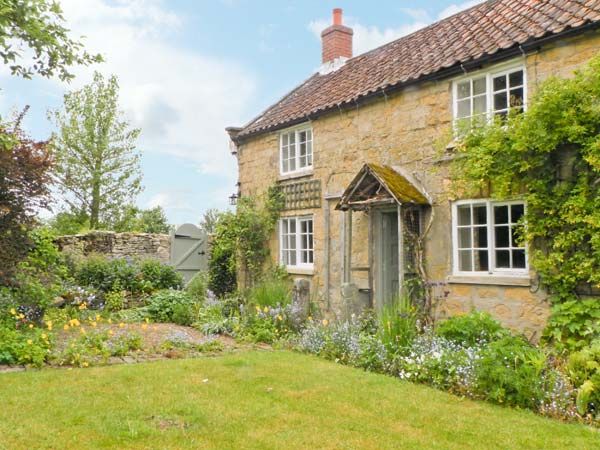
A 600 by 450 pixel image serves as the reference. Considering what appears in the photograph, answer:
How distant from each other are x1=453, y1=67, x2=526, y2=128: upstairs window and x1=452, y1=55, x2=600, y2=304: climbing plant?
0.53 meters

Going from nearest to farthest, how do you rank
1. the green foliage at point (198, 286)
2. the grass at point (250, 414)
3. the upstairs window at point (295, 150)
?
the grass at point (250, 414), the upstairs window at point (295, 150), the green foliage at point (198, 286)

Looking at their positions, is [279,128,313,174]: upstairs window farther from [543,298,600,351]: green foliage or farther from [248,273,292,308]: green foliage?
[543,298,600,351]: green foliage

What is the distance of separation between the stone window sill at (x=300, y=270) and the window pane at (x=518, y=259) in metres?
5.38

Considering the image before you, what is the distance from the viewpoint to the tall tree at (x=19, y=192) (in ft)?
30.5

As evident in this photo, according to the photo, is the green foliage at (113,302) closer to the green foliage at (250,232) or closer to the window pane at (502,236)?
the green foliage at (250,232)

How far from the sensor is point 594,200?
7.48 m

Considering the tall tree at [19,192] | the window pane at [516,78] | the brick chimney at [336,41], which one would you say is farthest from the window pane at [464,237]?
the brick chimney at [336,41]

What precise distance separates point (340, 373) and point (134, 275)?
10.4 m

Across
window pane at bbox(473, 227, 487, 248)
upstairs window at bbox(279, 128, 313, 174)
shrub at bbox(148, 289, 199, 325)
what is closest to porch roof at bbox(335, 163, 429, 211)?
window pane at bbox(473, 227, 487, 248)

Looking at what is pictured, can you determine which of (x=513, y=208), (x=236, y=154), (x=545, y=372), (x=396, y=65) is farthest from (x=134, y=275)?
(x=545, y=372)

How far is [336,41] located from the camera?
16.5 meters

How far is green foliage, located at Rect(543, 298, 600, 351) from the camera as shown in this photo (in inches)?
287

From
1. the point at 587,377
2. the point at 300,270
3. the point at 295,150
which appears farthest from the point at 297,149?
the point at 587,377

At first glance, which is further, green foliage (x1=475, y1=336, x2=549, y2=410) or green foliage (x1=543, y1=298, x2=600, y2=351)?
green foliage (x1=543, y1=298, x2=600, y2=351)
